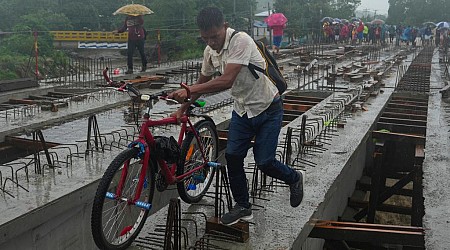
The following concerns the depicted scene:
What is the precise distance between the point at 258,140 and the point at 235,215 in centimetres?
72

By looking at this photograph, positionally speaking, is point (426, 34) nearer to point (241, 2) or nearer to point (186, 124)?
point (241, 2)

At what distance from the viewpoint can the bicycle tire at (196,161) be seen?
4.83 metres

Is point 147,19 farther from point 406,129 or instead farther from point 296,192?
point 296,192

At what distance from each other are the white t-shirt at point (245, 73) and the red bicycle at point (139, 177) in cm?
42

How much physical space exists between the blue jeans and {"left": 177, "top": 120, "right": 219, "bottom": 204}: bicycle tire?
484 mm

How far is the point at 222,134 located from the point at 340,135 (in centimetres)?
197

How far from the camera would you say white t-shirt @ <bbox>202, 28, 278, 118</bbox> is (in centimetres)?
405

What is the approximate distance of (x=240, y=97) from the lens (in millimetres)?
4375

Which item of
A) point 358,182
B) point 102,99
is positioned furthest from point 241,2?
point 358,182

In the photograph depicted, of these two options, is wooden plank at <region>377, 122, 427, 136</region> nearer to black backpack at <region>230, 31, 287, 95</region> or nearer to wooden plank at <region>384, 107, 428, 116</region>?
wooden plank at <region>384, 107, 428, 116</region>

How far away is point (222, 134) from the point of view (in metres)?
8.30

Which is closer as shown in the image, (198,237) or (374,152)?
(198,237)

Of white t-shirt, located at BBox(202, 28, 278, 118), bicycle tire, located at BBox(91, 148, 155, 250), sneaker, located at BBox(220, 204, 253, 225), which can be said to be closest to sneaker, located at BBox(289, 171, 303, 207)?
sneaker, located at BBox(220, 204, 253, 225)

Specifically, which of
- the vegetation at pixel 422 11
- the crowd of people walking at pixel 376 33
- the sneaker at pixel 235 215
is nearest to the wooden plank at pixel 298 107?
the sneaker at pixel 235 215
